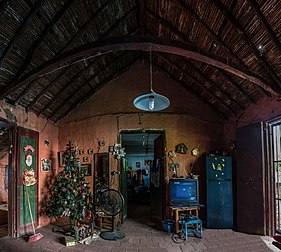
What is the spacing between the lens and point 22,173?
521 cm

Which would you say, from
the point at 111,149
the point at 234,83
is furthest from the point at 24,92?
the point at 234,83

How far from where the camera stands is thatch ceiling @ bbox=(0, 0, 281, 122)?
3.43 meters

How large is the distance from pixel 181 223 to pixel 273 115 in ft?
9.22

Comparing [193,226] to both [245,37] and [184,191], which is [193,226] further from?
[245,37]

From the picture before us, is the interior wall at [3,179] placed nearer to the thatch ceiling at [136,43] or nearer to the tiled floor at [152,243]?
the thatch ceiling at [136,43]

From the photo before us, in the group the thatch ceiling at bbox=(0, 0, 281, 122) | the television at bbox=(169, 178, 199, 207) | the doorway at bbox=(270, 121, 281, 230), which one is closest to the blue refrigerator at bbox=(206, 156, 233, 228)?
the television at bbox=(169, 178, 199, 207)

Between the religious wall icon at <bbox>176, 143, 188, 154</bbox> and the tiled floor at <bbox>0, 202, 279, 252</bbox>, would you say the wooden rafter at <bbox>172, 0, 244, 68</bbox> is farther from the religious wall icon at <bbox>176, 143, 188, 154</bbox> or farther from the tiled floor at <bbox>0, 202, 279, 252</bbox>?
the tiled floor at <bbox>0, 202, 279, 252</bbox>

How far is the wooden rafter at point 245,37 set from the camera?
144 inches

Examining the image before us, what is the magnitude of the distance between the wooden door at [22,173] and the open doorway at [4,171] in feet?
0.67

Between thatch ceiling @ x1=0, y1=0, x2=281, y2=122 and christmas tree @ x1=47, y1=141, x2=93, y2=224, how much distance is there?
59.7 inches

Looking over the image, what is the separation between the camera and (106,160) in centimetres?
645

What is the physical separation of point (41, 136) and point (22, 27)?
2996 millimetres

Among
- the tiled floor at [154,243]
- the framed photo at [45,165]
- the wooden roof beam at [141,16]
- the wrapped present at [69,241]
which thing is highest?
the wooden roof beam at [141,16]

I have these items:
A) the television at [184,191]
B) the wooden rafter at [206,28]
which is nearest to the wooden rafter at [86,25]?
the wooden rafter at [206,28]
